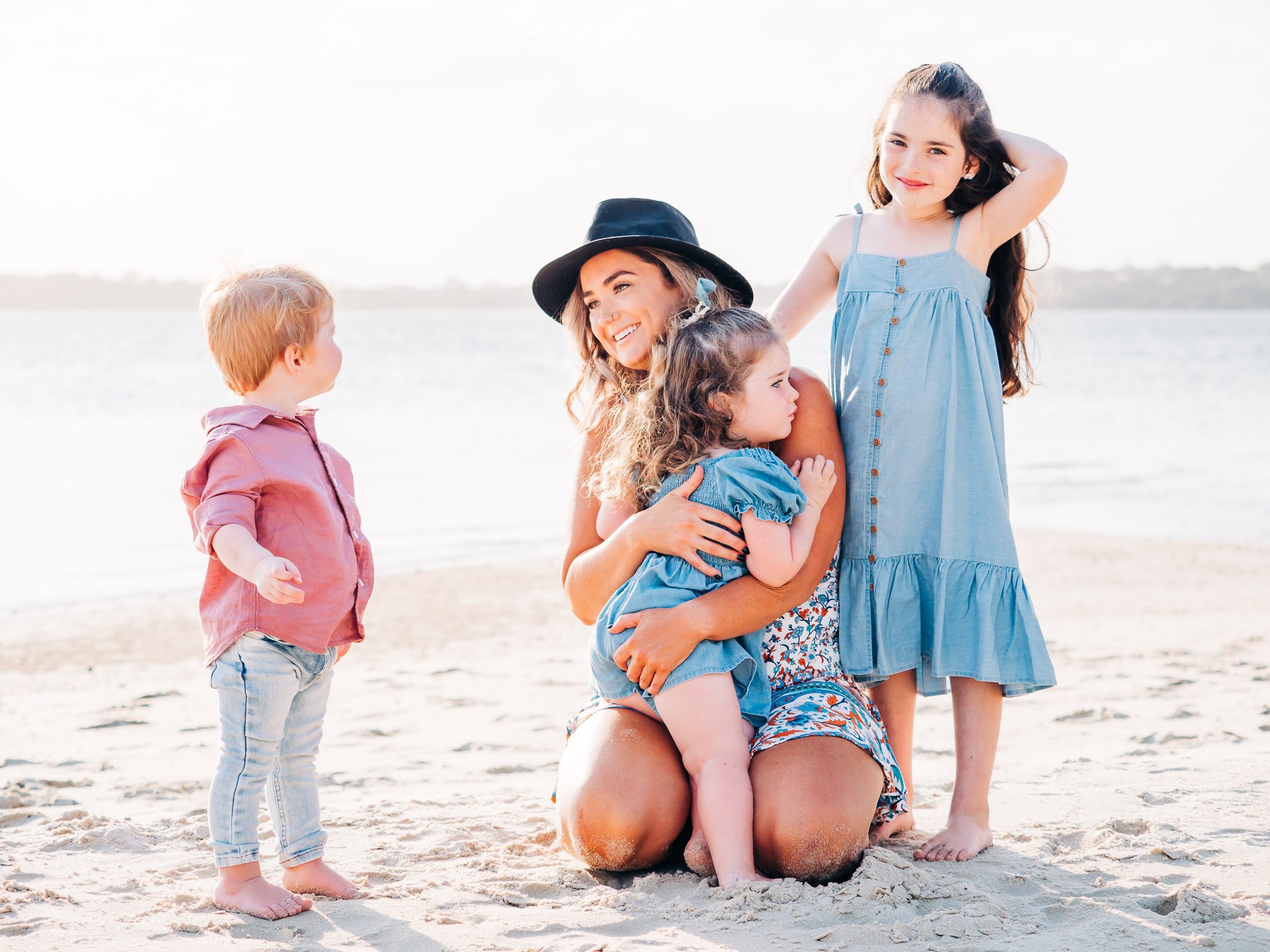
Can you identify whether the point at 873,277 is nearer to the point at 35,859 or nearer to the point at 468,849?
the point at 468,849

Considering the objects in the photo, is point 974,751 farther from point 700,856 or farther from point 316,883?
point 316,883

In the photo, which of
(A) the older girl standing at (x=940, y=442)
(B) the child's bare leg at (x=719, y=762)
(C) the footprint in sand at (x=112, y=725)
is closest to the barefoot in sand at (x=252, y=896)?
(B) the child's bare leg at (x=719, y=762)

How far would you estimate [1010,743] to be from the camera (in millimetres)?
4602

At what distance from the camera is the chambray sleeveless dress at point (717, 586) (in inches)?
114

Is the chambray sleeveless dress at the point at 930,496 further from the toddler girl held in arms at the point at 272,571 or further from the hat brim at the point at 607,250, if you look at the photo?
the toddler girl held in arms at the point at 272,571

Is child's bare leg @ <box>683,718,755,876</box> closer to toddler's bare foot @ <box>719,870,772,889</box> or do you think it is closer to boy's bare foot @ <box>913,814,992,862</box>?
toddler's bare foot @ <box>719,870,772,889</box>

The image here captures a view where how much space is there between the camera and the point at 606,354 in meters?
3.60

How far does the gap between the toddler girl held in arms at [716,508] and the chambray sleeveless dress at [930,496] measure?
0.27m

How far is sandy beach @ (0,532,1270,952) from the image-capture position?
2.56 m

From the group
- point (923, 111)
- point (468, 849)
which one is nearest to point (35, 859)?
point (468, 849)

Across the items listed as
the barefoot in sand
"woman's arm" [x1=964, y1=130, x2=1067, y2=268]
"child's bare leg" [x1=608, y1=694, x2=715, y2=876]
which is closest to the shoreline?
"child's bare leg" [x1=608, y1=694, x2=715, y2=876]

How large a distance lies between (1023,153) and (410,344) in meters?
42.7

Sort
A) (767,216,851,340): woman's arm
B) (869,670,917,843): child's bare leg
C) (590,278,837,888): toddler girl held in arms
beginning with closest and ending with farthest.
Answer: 1. (590,278,837,888): toddler girl held in arms
2. (869,670,917,843): child's bare leg
3. (767,216,851,340): woman's arm

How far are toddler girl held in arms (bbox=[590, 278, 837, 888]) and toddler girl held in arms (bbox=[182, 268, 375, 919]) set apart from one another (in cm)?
74
